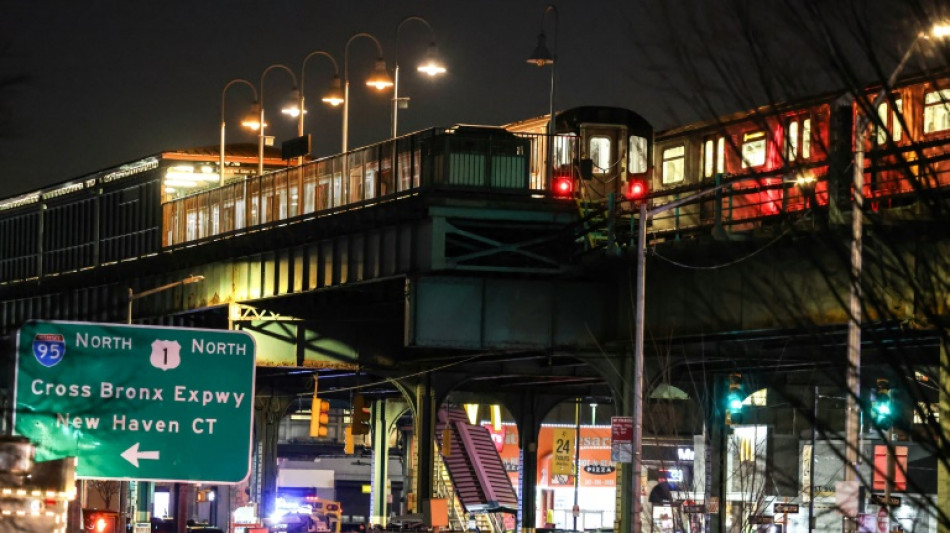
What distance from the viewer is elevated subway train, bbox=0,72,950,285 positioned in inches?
1544

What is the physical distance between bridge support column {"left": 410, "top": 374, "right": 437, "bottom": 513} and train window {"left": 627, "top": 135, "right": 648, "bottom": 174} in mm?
11599

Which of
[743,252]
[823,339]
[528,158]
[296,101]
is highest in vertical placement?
[296,101]

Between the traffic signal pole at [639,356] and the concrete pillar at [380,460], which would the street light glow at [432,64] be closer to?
the traffic signal pole at [639,356]

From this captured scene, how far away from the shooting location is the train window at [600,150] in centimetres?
5166

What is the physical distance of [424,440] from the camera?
191 feet

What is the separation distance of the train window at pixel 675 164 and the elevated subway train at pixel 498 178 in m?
0.06

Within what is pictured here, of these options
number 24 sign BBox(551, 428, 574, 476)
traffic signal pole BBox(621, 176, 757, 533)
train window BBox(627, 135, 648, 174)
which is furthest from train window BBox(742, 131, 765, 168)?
number 24 sign BBox(551, 428, 574, 476)

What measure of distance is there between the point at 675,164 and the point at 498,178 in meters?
9.46

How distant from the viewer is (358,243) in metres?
47.3

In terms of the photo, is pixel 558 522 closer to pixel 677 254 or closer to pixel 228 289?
pixel 228 289

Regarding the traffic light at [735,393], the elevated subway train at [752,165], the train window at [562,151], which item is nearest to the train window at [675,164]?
the elevated subway train at [752,165]

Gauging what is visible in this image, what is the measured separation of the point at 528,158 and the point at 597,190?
21.0 feet

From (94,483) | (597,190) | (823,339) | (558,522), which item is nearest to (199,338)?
(823,339)

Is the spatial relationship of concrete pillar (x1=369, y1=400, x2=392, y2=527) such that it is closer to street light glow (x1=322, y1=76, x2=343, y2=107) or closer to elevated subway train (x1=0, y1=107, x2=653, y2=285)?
elevated subway train (x1=0, y1=107, x2=653, y2=285)
